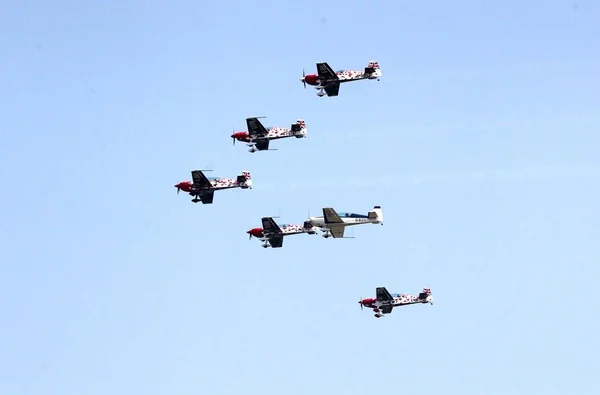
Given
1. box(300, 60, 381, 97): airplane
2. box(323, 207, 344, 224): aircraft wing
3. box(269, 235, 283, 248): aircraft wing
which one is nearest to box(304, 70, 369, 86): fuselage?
box(300, 60, 381, 97): airplane

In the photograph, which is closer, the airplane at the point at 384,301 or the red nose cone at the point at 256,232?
the red nose cone at the point at 256,232

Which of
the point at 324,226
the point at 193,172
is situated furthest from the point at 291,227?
the point at 193,172

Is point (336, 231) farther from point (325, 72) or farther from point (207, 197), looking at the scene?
point (325, 72)

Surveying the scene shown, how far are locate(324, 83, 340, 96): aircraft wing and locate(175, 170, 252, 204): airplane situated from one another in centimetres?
1675

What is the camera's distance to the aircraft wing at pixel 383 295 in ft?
586

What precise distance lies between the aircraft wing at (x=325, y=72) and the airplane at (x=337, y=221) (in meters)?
18.6

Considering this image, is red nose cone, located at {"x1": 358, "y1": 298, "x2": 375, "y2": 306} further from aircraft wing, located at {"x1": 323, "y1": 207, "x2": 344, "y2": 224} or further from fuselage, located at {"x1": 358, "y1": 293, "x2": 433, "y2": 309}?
aircraft wing, located at {"x1": 323, "y1": 207, "x2": 344, "y2": 224}

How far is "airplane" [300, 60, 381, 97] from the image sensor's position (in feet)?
533

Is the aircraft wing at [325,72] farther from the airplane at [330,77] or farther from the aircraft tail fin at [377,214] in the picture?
the aircraft tail fin at [377,214]

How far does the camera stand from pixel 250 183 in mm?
164375

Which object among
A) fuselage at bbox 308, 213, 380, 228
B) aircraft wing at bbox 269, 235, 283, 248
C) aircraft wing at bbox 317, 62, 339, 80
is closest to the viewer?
aircraft wing at bbox 317, 62, 339, 80

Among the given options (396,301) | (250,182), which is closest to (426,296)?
(396,301)

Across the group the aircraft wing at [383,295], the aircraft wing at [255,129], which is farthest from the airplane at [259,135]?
the aircraft wing at [383,295]

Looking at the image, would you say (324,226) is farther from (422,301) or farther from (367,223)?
(422,301)
